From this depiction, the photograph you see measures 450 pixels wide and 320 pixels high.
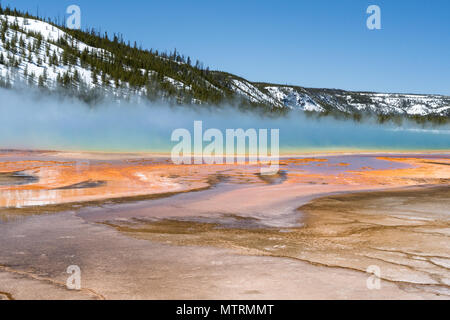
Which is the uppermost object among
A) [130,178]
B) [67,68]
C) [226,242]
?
[67,68]

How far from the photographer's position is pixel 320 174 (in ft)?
55.3

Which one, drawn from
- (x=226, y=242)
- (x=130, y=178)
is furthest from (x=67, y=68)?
(x=226, y=242)

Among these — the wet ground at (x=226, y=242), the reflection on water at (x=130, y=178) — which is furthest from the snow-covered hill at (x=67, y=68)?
the wet ground at (x=226, y=242)

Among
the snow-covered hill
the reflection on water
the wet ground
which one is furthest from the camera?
the snow-covered hill

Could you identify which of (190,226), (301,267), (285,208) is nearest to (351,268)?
(301,267)

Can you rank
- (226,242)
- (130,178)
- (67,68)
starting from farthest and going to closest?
1. (67,68)
2. (130,178)
3. (226,242)

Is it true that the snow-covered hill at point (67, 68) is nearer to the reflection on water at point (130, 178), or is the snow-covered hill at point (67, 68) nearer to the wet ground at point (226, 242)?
the reflection on water at point (130, 178)

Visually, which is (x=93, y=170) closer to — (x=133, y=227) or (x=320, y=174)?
(x=320, y=174)

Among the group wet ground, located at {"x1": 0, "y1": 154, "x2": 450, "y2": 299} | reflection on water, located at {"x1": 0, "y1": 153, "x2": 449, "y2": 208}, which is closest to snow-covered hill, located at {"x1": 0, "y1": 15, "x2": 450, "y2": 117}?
reflection on water, located at {"x1": 0, "y1": 153, "x2": 449, "y2": 208}

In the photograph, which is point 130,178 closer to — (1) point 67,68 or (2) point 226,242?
(2) point 226,242

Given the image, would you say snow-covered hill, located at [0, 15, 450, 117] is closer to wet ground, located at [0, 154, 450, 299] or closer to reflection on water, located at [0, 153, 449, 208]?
reflection on water, located at [0, 153, 449, 208]

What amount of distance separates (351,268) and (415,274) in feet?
2.26

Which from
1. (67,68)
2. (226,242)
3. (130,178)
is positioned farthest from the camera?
(67,68)
